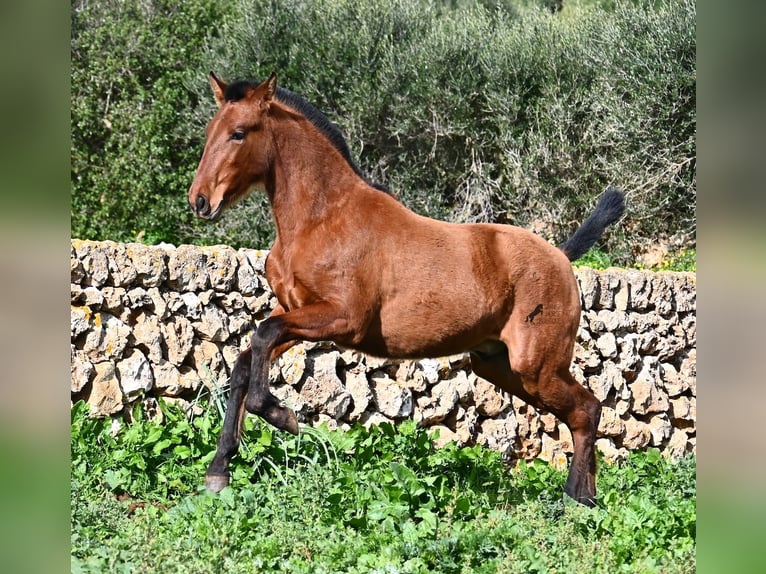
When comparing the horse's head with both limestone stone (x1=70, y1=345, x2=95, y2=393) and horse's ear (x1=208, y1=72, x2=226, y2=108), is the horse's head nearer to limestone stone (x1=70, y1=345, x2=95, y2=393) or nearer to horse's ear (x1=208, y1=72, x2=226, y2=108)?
horse's ear (x1=208, y1=72, x2=226, y2=108)

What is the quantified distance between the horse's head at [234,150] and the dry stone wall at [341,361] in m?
1.97

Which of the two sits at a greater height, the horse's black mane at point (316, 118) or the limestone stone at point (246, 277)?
the horse's black mane at point (316, 118)

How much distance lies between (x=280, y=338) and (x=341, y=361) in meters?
2.90

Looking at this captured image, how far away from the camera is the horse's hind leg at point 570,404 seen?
592 centimetres

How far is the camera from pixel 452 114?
13.2 meters

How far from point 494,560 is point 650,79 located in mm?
10190

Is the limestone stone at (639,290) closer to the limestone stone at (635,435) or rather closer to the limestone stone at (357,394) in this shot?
the limestone stone at (635,435)

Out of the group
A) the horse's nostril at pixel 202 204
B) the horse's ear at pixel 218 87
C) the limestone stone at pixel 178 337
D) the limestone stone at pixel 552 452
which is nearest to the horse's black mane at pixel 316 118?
the horse's ear at pixel 218 87

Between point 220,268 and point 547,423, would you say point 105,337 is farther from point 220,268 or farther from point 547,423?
point 547,423

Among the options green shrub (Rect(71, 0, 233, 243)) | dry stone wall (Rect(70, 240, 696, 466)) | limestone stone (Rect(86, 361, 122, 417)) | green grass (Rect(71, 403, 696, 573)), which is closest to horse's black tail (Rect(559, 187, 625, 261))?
dry stone wall (Rect(70, 240, 696, 466))

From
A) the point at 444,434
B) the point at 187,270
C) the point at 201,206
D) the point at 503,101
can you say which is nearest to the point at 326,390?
the point at 444,434

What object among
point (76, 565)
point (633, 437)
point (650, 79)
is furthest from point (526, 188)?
point (76, 565)

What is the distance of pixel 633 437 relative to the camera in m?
8.95

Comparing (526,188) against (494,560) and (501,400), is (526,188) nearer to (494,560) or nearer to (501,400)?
(501,400)
